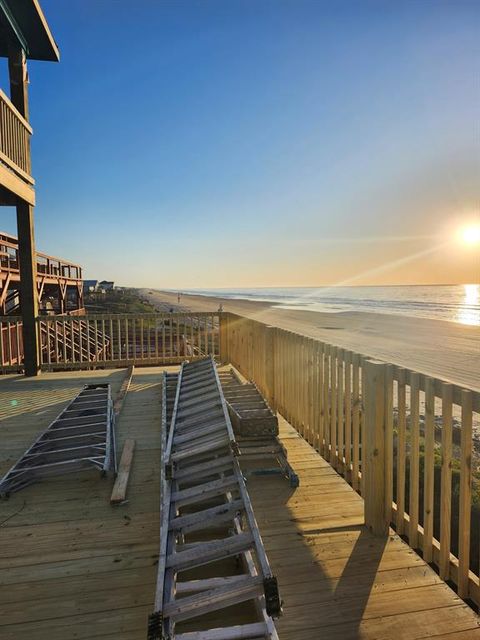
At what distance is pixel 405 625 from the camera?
185 cm

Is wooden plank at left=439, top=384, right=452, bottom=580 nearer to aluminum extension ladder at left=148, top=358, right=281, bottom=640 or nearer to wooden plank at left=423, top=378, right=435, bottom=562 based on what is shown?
wooden plank at left=423, top=378, right=435, bottom=562

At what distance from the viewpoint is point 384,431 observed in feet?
8.48

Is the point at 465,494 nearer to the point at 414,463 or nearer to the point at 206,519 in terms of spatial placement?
the point at 414,463

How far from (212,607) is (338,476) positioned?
2144mm

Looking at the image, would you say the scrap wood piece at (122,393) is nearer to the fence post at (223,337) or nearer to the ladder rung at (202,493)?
the fence post at (223,337)

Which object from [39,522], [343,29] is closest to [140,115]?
[343,29]

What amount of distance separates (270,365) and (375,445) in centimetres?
257

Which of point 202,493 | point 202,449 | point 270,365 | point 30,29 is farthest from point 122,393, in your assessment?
point 30,29

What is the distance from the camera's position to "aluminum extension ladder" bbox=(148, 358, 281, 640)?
1.61 metres

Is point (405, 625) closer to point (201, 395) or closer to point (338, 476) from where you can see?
point (338, 476)

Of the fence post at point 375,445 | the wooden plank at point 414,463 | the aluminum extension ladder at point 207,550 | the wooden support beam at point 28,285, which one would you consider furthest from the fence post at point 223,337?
the wooden plank at point 414,463

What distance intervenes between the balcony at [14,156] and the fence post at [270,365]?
495 cm

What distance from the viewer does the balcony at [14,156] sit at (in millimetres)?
6150

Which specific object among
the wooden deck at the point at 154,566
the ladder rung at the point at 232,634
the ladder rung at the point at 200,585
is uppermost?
the ladder rung at the point at 232,634
